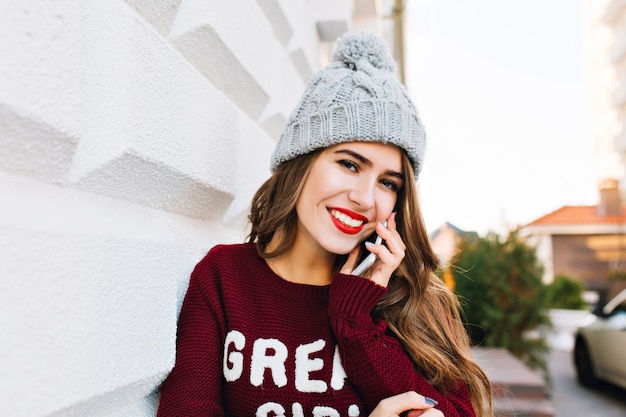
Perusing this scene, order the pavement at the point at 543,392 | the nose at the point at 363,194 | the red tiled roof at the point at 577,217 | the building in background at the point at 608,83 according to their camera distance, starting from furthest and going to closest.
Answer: the building in background at the point at 608,83 → the red tiled roof at the point at 577,217 → the pavement at the point at 543,392 → the nose at the point at 363,194

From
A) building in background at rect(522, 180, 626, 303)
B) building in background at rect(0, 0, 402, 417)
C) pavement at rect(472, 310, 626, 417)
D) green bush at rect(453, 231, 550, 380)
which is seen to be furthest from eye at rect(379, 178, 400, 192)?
building in background at rect(522, 180, 626, 303)

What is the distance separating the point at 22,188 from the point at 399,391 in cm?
107

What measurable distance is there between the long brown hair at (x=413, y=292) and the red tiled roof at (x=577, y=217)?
23.7 m

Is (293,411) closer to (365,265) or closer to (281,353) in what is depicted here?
(281,353)

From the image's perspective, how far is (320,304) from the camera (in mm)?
1648

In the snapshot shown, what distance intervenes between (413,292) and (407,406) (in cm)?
43

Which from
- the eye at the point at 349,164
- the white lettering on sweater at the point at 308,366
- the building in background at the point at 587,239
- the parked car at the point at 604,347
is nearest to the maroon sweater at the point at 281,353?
the white lettering on sweater at the point at 308,366

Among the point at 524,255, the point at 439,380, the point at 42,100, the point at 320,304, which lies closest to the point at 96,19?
the point at 42,100

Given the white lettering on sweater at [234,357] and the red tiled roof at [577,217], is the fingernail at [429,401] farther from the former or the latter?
the red tiled roof at [577,217]

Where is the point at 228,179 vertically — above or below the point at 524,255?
above

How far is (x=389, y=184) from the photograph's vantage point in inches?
68.3

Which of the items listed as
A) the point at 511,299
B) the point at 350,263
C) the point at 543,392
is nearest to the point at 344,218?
the point at 350,263

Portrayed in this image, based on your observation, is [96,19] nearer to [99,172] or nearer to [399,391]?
[99,172]

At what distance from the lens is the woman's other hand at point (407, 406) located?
4.57 feet
